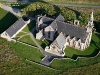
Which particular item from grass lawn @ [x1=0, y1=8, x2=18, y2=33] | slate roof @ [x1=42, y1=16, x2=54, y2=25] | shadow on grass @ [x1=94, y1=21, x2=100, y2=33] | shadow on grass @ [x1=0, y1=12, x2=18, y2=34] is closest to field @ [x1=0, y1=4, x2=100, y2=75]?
slate roof @ [x1=42, y1=16, x2=54, y2=25]

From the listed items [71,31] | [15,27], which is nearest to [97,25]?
[71,31]

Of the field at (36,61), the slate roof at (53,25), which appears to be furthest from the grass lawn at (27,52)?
the slate roof at (53,25)

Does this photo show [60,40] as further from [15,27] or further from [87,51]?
[15,27]

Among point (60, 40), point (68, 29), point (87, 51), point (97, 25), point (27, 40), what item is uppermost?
point (68, 29)

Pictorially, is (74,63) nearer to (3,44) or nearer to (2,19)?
(3,44)

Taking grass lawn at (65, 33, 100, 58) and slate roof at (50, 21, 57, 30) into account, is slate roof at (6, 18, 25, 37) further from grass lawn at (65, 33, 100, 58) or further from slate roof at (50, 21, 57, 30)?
grass lawn at (65, 33, 100, 58)
